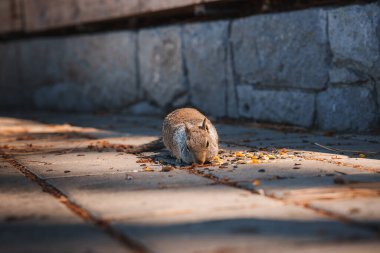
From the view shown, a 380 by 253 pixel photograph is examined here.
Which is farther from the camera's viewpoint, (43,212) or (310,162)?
(310,162)

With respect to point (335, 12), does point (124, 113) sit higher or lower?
lower

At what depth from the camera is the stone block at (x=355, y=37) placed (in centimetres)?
542

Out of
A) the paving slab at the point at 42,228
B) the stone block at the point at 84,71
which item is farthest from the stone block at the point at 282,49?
the paving slab at the point at 42,228

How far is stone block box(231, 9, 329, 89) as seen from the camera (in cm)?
599

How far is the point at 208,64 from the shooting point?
753 cm

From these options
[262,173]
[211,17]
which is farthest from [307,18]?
[262,173]

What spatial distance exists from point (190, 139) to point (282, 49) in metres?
2.48

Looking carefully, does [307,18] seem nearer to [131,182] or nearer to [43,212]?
[131,182]

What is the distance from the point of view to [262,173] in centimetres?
376

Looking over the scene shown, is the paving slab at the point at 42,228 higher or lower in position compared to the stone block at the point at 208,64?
lower

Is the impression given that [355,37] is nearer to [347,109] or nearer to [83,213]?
[347,109]

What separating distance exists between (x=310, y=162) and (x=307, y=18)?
7.76 feet

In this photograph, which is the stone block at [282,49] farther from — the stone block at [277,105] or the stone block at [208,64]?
the stone block at [208,64]

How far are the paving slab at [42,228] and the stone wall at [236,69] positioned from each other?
11.1 feet
